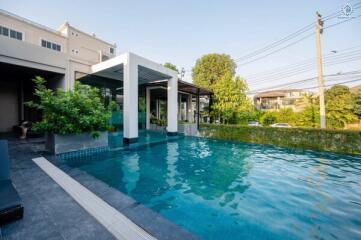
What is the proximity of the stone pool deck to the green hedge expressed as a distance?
37.1ft

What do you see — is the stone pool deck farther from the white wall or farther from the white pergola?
the white wall

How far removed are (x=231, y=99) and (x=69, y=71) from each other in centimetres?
1501

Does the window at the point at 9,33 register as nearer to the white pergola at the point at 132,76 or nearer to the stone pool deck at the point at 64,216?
the white pergola at the point at 132,76

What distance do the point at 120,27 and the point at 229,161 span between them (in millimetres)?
13840

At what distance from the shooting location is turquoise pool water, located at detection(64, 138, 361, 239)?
9.62ft

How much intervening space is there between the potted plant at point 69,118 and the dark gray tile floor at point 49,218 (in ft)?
10.0

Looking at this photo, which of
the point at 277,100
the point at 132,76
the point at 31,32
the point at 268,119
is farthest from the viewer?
the point at 277,100

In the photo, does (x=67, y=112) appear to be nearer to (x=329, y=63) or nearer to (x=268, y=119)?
(x=329, y=63)

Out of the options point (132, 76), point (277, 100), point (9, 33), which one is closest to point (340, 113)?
point (132, 76)

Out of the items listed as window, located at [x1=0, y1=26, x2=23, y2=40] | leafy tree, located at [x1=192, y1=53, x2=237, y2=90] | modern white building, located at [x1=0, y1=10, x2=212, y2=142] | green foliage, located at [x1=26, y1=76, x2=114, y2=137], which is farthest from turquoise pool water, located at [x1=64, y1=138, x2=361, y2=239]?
leafy tree, located at [x1=192, y1=53, x2=237, y2=90]

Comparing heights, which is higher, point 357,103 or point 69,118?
point 357,103

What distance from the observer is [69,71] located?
10930mm

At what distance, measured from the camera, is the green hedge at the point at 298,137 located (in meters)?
9.41

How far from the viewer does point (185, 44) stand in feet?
68.1
